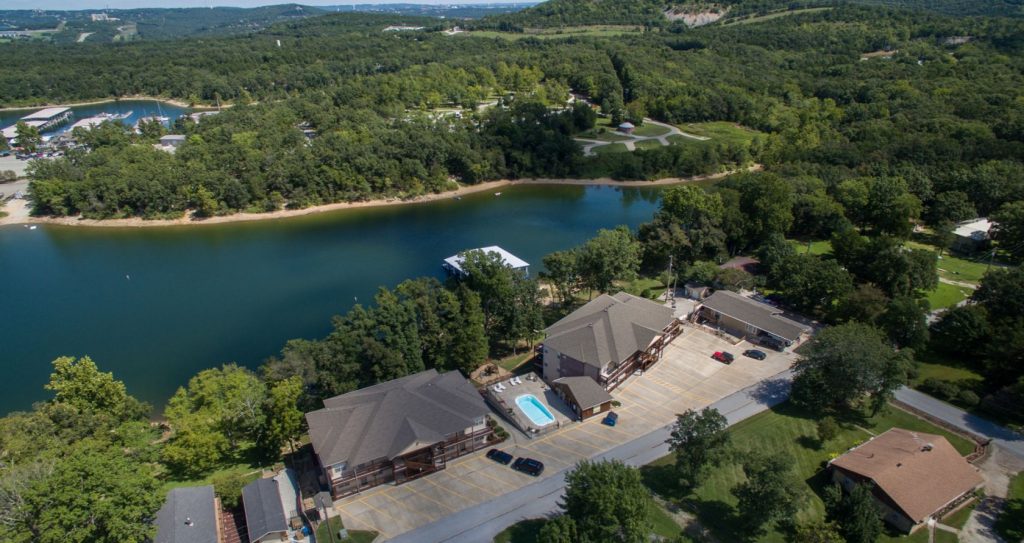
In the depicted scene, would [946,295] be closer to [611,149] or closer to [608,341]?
[608,341]

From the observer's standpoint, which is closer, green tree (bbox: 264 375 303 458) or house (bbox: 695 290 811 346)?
green tree (bbox: 264 375 303 458)

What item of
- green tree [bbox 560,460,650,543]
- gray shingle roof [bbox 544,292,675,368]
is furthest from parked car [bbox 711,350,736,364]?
green tree [bbox 560,460,650,543]

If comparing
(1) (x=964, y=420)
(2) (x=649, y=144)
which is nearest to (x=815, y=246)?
(1) (x=964, y=420)

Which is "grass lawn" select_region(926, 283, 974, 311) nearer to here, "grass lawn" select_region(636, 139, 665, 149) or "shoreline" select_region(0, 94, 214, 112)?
"grass lawn" select_region(636, 139, 665, 149)

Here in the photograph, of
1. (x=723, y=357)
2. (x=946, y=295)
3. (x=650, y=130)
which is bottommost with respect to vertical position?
(x=946, y=295)

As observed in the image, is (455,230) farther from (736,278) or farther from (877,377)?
(877,377)

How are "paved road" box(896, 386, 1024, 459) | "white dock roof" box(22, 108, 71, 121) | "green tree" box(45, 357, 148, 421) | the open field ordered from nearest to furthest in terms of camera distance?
"paved road" box(896, 386, 1024, 459), "green tree" box(45, 357, 148, 421), "white dock roof" box(22, 108, 71, 121), the open field
